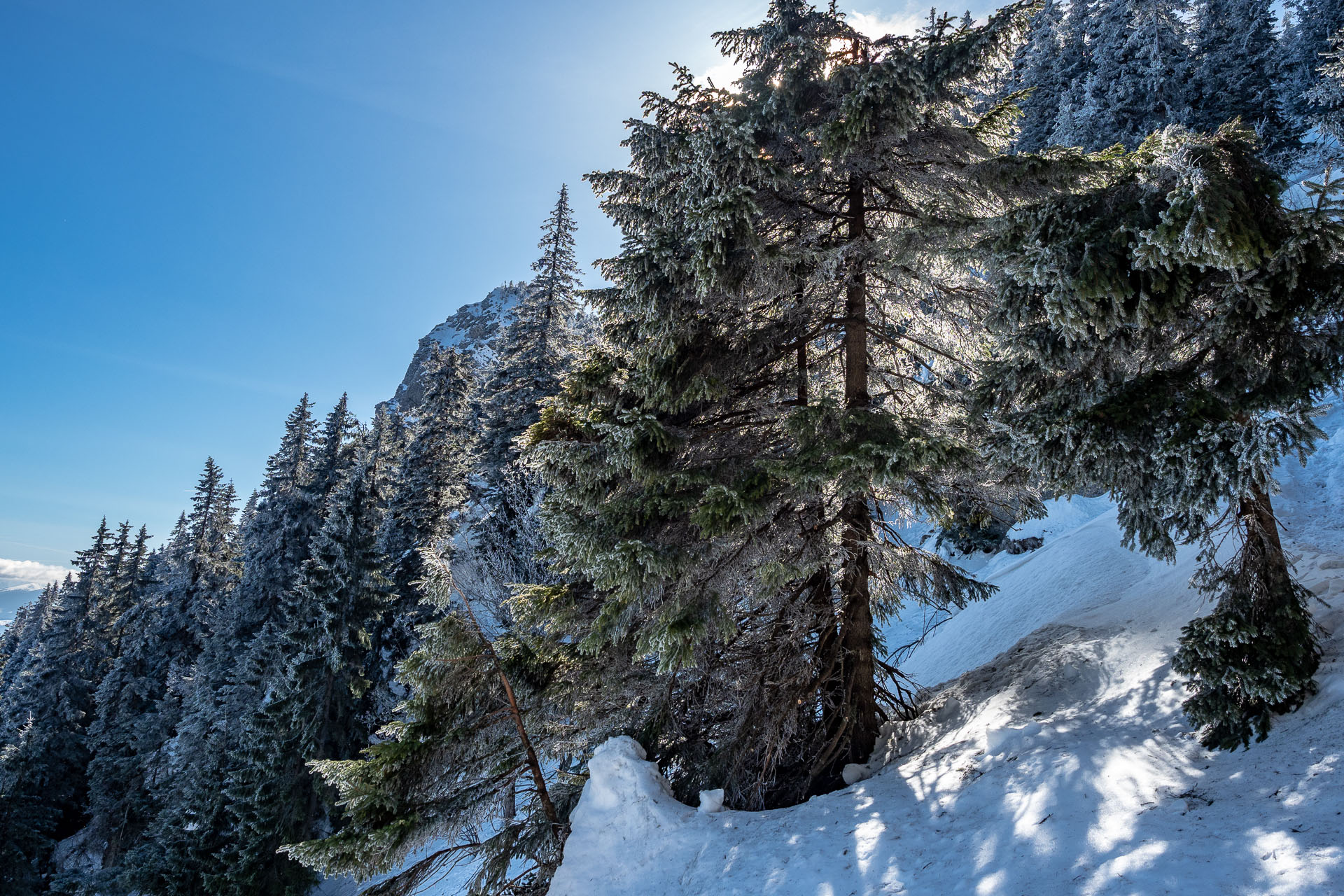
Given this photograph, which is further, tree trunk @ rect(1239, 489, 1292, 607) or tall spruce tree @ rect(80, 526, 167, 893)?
tall spruce tree @ rect(80, 526, 167, 893)

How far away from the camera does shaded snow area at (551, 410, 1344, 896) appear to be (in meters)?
3.52

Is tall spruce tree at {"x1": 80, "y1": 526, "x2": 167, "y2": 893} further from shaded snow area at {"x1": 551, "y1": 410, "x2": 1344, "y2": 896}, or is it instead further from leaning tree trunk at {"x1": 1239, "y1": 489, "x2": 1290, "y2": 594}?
leaning tree trunk at {"x1": 1239, "y1": 489, "x2": 1290, "y2": 594}

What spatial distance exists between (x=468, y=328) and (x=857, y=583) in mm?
152200

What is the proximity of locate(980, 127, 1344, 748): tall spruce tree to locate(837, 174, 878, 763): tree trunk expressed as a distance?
1733 mm

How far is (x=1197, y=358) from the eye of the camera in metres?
4.84

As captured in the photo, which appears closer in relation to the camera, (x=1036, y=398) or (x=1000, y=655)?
(x=1036, y=398)

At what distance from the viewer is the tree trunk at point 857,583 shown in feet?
21.7

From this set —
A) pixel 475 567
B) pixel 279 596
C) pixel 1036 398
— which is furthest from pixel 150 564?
pixel 1036 398

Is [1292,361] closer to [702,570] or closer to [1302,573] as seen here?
[1302,573]

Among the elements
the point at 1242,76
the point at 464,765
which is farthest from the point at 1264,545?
the point at 1242,76

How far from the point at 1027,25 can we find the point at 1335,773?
619 cm

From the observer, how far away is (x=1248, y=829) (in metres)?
3.53

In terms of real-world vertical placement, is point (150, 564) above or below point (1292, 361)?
above

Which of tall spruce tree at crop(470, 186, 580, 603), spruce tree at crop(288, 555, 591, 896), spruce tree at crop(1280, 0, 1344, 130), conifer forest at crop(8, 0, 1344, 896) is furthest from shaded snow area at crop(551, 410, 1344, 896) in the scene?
spruce tree at crop(1280, 0, 1344, 130)
